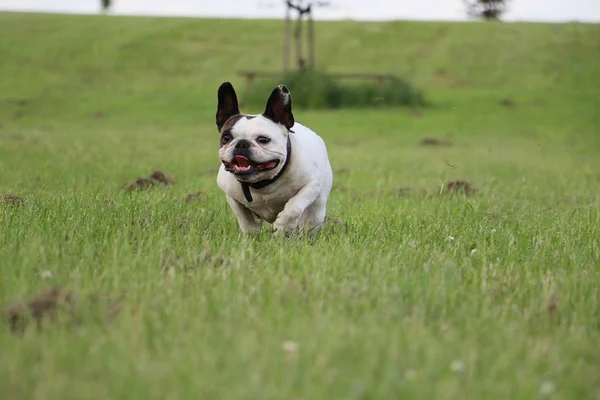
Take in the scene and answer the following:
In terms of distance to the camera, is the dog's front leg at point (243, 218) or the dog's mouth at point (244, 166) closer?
the dog's mouth at point (244, 166)

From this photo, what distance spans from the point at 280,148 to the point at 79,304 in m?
2.78

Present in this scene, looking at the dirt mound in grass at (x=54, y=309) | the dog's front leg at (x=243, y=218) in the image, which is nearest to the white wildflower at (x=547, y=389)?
the dirt mound in grass at (x=54, y=309)

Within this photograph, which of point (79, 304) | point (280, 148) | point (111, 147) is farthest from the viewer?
point (111, 147)

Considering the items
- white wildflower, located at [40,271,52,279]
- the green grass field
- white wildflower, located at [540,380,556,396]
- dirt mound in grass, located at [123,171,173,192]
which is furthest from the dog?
dirt mound in grass, located at [123,171,173,192]

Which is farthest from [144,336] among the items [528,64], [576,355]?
[528,64]

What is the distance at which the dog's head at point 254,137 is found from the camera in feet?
20.1

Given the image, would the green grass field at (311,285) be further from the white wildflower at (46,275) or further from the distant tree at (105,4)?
the distant tree at (105,4)

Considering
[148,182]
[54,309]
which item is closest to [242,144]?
[54,309]

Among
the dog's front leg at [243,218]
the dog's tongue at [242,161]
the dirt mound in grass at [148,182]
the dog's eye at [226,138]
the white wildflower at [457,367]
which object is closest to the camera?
the white wildflower at [457,367]

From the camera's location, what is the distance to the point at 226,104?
657 cm

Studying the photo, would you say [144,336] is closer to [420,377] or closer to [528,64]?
[420,377]

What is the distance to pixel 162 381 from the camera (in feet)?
9.51

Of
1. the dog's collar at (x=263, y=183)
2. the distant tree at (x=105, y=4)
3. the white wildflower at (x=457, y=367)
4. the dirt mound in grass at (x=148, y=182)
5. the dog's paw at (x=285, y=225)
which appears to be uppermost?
the distant tree at (x=105, y=4)

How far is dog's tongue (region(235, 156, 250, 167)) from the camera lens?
6.09 m
